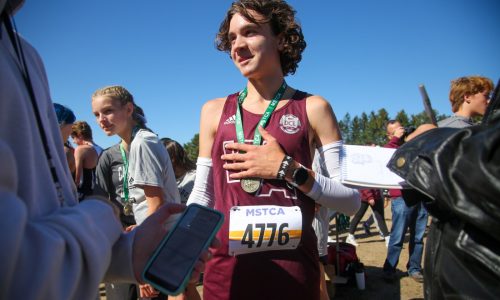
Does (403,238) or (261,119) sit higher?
(261,119)

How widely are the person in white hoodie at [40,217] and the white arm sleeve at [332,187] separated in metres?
0.92

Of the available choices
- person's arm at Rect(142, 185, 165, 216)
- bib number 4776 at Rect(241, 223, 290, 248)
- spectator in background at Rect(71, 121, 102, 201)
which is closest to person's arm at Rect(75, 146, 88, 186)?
spectator in background at Rect(71, 121, 102, 201)

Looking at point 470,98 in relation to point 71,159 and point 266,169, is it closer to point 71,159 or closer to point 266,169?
point 266,169

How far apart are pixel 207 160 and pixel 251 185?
403 millimetres

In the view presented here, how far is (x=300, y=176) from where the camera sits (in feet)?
5.20

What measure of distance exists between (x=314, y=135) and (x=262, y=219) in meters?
0.58

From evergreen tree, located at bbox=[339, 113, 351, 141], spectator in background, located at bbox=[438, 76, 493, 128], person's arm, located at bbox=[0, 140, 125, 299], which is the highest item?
spectator in background, located at bbox=[438, 76, 493, 128]

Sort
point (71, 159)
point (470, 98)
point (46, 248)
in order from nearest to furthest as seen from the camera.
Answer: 1. point (46, 248)
2. point (470, 98)
3. point (71, 159)

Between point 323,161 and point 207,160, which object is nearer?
point 323,161

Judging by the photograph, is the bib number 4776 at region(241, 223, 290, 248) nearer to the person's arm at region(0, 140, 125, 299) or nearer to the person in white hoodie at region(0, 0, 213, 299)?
the person in white hoodie at region(0, 0, 213, 299)

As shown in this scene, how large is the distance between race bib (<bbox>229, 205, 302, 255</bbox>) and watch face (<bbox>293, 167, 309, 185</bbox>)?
138 millimetres

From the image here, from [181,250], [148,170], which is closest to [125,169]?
[148,170]

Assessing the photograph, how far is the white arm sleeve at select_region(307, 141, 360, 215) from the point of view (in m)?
1.65

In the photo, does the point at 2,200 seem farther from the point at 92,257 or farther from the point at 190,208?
the point at 190,208
